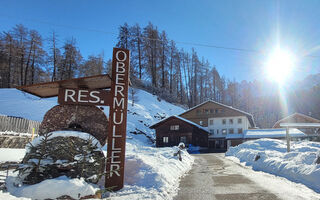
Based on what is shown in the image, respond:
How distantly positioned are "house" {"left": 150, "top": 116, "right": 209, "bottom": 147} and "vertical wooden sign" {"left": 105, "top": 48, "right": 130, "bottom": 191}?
31.8 metres

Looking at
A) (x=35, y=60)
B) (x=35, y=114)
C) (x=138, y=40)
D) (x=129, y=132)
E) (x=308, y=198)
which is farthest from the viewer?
(x=138, y=40)

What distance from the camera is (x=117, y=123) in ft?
24.2

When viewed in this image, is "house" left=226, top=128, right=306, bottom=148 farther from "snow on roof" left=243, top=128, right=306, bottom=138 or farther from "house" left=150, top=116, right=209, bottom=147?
"house" left=150, top=116, right=209, bottom=147

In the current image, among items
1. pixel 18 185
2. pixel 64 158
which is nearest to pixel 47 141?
pixel 64 158

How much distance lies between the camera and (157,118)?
1745 inches

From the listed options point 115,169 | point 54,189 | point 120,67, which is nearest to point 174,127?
point 120,67

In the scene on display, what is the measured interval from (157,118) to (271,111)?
3039 inches

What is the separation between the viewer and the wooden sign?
777 centimetres

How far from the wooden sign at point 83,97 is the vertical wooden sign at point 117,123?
511 mm

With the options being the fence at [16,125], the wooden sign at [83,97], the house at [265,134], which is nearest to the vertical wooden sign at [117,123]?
the wooden sign at [83,97]

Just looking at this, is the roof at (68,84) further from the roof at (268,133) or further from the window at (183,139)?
the roof at (268,133)

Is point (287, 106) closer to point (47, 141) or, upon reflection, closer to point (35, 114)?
point (35, 114)

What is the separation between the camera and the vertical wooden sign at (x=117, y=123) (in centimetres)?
699

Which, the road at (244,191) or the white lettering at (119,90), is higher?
the white lettering at (119,90)
